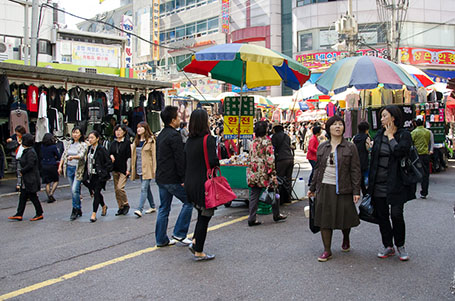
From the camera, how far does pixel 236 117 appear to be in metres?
9.48

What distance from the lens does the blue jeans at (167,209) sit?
580cm

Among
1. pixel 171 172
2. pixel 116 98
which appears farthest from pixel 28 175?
pixel 116 98

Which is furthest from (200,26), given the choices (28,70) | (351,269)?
(351,269)

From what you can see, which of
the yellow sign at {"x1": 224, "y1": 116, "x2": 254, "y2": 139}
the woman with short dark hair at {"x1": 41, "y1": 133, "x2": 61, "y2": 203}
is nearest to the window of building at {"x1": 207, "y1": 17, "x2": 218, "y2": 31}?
the woman with short dark hair at {"x1": 41, "y1": 133, "x2": 61, "y2": 203}

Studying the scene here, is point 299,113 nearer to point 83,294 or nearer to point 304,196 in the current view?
point 304,196

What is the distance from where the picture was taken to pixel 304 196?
10.1 meters

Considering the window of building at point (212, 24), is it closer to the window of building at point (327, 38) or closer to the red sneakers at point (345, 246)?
the window of building at point (327, 38)

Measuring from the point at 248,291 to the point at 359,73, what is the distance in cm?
663

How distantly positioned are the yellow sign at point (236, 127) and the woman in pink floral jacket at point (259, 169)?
218 centimetres

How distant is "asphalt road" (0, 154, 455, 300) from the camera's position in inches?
170

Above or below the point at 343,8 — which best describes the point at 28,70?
below

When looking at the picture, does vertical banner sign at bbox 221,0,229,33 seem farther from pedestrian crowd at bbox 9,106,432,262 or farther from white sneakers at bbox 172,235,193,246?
white sneakers at bbox 172,235,193,246

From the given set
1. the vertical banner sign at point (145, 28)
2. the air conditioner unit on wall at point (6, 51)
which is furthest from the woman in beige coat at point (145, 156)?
the vertical banner sign at point (145, 28)

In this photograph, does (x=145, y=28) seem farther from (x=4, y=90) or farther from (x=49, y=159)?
(x=49, y=159)
